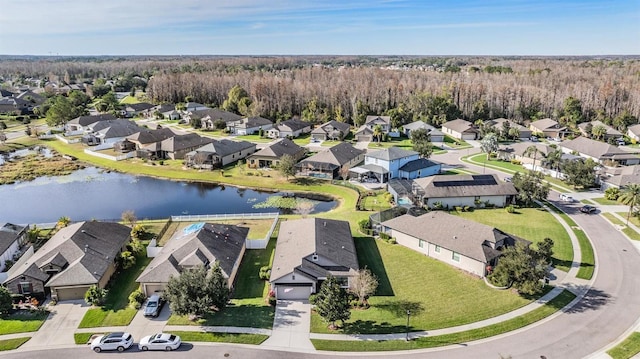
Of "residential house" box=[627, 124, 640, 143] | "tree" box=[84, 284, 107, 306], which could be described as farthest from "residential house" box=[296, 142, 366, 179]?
"residential house" box=[627, 124, 640, 143]

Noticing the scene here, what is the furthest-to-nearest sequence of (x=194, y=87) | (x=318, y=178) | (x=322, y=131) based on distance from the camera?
(x=194, y=87) → (x=322, y=131) → (x=318, y=178)

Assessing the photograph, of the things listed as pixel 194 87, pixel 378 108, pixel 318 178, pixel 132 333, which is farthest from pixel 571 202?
pixel 194 87

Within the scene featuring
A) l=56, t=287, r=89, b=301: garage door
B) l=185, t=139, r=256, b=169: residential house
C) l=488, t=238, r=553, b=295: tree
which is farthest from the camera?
l=185, t=139, r=256, b=169: residential house

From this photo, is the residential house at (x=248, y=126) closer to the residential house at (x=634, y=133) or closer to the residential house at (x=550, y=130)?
the residential house at (x=550, y=130)

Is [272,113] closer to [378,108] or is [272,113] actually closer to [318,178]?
[378,108]

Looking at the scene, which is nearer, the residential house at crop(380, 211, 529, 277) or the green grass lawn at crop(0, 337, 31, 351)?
the green grass lawn at crop(0, 337, 31, 351)

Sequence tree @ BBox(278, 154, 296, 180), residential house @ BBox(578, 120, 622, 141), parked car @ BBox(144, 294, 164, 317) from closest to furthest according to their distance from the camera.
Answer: parked car @ BBox(144, 294, 164, 317) → tree @ BBox(278, 154, 296, 180) → residential house @ BBox(578, 120, 622, 141)

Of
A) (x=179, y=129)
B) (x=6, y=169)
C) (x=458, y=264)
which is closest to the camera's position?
(x=458, y=264)

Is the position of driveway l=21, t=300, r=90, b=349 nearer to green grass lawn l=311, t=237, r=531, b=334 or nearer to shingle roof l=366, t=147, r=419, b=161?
green grass lawn l=311, t=237, r=531, b=334
